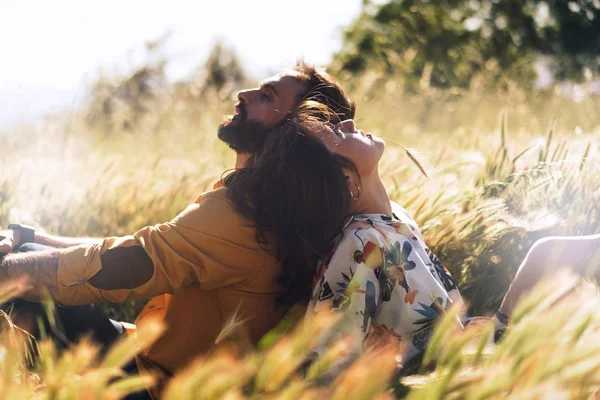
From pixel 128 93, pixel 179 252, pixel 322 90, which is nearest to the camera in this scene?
pixel 179 252

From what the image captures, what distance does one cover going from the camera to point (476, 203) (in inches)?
109

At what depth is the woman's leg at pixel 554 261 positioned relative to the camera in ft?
6.72

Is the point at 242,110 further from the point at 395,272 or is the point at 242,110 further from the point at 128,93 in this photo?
the point at 128,93

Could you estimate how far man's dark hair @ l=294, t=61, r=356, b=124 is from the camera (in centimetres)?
243

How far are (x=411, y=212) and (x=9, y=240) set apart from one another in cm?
139

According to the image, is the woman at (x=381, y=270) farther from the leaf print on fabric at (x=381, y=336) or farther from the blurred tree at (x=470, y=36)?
the blurred tree at (x=470, y=36)

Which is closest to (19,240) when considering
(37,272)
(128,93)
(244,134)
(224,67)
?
(37,272)

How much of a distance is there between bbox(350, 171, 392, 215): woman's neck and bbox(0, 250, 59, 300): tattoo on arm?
2.77ft

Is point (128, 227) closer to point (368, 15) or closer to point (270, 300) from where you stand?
point (270, 300)

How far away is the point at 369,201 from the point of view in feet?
7.20

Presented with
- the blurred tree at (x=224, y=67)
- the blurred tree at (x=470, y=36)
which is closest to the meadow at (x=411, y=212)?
the blurred tree at (x=470, y=36)

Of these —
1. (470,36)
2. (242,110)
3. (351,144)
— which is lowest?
(470,36)

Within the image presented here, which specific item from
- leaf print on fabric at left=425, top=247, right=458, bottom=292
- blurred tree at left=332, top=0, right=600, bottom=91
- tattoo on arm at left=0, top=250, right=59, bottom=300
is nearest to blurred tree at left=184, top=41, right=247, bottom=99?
blurred tree at left=332, top=0, right=600, bottom=91

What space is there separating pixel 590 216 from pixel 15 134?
12.3 feet
